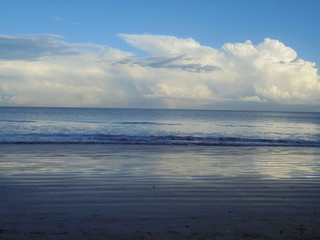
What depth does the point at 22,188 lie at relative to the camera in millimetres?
7832

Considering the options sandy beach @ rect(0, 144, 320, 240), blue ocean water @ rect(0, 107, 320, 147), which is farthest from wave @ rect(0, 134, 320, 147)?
sandy beach @ rect(0, 144, 320, 240)

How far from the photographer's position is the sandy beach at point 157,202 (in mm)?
4965

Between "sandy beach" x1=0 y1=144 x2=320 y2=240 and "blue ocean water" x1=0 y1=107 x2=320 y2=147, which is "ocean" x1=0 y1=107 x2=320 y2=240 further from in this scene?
"blue ocean water" x1=0 y1=107 x2=320 y2=147

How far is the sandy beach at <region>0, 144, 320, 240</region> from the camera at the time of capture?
4.96 metres

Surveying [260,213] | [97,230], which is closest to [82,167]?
[97,230]

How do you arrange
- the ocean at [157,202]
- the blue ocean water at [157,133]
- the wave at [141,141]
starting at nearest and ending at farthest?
the ocean at [157,202]
the wave at [141,141]
the blue ocean water at [157,133]

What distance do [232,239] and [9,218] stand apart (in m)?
4.05

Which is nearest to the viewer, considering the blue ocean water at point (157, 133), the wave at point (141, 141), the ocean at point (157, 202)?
the ocean at point (157, 202)

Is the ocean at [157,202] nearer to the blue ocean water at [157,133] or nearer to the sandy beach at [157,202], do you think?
the sandy beach at [157,202]

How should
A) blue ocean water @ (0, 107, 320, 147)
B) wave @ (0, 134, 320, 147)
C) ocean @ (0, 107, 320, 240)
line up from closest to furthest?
ocean @ (0, 107, 320, 240) < wave @ (0, 134, 320, 147) < blue ocean water @ (0, 107, 320, 147)

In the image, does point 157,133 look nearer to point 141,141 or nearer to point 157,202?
point 141,141

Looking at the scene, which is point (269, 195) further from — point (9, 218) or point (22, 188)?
point (22, 188)

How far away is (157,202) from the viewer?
6.61 metres

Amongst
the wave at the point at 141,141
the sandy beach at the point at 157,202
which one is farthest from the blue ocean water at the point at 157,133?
the sandy beach at the point at 157,202
